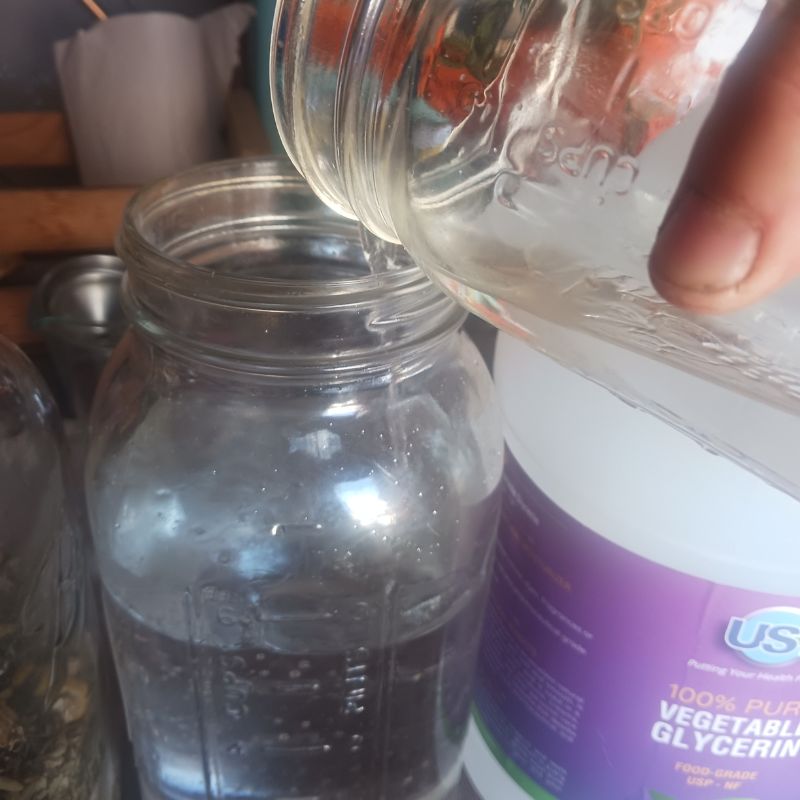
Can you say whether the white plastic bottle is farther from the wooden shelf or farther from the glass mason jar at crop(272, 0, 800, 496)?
the wooden shelf

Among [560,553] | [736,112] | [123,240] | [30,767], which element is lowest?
[30,767]

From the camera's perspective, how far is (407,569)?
45 centimetres

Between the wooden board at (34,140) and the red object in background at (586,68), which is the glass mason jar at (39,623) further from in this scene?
the wooden board at (34,140)

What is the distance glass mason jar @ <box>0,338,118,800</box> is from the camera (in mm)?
424

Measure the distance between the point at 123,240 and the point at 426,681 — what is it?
263mm

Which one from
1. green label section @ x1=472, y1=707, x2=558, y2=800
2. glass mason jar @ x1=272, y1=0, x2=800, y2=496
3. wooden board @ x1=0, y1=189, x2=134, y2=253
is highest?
glass mason jar @ x1=272, y1=0, x2=800, y2=496

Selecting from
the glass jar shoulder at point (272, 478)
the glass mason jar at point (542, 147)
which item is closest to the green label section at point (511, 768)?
the glass jar shoulder at point (272, 478)

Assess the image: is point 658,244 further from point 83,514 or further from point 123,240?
point 83,514

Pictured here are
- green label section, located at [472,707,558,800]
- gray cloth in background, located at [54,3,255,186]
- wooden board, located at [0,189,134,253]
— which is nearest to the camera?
green label section, located at [472,707,558,800]

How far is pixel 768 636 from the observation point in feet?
1.21

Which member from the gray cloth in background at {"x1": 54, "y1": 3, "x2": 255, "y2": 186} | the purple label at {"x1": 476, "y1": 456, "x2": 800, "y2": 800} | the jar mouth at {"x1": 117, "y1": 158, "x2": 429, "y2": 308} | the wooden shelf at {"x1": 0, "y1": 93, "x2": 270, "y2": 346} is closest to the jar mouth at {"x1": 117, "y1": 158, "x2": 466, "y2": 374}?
the jar mouth at {"x1": 117, "y1": 158, "x2": 429, "y2": 308}

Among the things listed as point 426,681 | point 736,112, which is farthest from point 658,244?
point 426,681

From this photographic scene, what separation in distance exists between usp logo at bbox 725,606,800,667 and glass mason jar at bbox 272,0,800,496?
0.19ft

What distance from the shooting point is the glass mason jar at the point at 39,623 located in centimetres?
42
